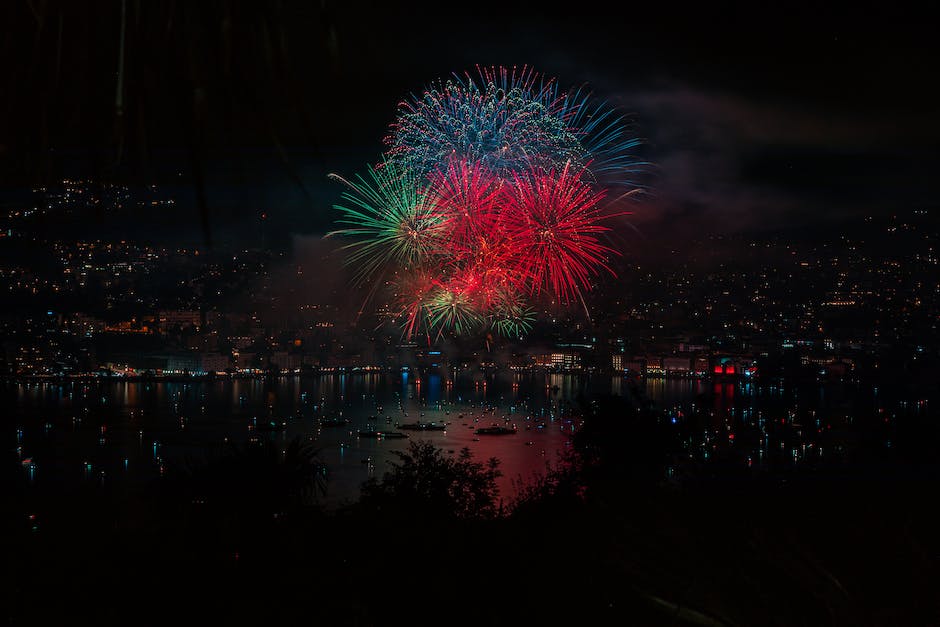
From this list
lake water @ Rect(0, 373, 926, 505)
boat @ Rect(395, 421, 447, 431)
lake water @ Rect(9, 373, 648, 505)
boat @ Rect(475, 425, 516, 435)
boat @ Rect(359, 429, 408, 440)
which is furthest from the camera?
boat @ Rect(395, 421, 447, 431)

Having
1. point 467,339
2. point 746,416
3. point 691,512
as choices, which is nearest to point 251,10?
point 691,512

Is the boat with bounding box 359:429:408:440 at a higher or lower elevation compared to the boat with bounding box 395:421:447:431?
lower

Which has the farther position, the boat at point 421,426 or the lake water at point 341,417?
the boat at point 421,426

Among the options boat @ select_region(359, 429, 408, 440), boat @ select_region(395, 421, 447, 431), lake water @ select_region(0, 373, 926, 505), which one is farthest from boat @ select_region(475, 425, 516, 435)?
boat @ select_region(359, 429, 408, 440)

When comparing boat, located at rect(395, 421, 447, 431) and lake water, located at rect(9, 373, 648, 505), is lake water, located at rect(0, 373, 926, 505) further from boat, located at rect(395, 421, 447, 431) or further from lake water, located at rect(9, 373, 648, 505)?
boat, located at rect(395, 421, 447, 431)

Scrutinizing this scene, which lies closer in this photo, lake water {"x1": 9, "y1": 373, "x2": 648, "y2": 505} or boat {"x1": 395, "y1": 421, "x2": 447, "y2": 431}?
lake water {"x1": 9, "y1": 373, "x2": 648, "y2": 505}

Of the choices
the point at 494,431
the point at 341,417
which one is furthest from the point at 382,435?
the point at 341,417

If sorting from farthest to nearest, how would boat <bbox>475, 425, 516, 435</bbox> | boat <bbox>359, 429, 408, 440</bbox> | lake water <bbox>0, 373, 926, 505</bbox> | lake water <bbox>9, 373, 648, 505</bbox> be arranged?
boat <bbox>475, 425, 516, 435</bbox>
boat <bbox>359, 429, 408, 440</bbox>
lake water <bbox>9, 373, 648, 505</bbox>
lake water <bbox>0, 373, 926, 505</bbox>

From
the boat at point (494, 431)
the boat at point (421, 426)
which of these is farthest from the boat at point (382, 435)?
the boat at point (494, 431)

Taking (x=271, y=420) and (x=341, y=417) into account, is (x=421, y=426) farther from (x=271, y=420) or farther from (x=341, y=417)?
(x=271, y=420)

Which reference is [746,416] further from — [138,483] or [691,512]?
[691,512]

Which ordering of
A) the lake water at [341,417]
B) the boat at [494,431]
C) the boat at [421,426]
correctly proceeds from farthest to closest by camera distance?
the boat at [421,426] → the boat at [494,431] → the lake water at [341,417]

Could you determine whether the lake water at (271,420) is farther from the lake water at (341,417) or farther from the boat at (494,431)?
the boat at (494,431)
